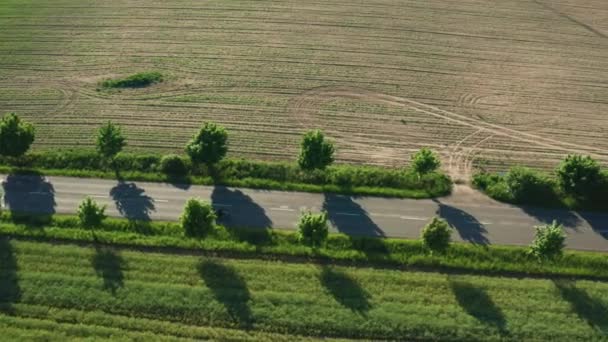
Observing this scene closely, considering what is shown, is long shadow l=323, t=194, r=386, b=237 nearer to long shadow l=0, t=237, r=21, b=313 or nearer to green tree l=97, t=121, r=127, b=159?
green tree l=97, t=121, r=127, b=159

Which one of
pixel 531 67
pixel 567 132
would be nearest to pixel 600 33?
pixel 531 67

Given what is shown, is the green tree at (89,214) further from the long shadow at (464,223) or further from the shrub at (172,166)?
the long shadow at (464,223)

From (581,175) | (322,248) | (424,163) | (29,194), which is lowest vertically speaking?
(322,248)

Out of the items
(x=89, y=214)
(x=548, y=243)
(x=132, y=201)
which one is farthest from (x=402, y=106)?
(x=89, y=214)

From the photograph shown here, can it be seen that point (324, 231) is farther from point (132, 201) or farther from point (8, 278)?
point (8, 278)

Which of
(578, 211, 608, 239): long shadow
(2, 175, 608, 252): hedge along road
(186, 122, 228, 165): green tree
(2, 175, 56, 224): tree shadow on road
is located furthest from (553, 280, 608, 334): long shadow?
(2, 175, 56, 224): tree shadow on road

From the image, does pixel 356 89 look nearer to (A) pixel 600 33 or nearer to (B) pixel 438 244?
(B) pixel 438 244

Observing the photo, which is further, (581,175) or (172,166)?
(172,166)
